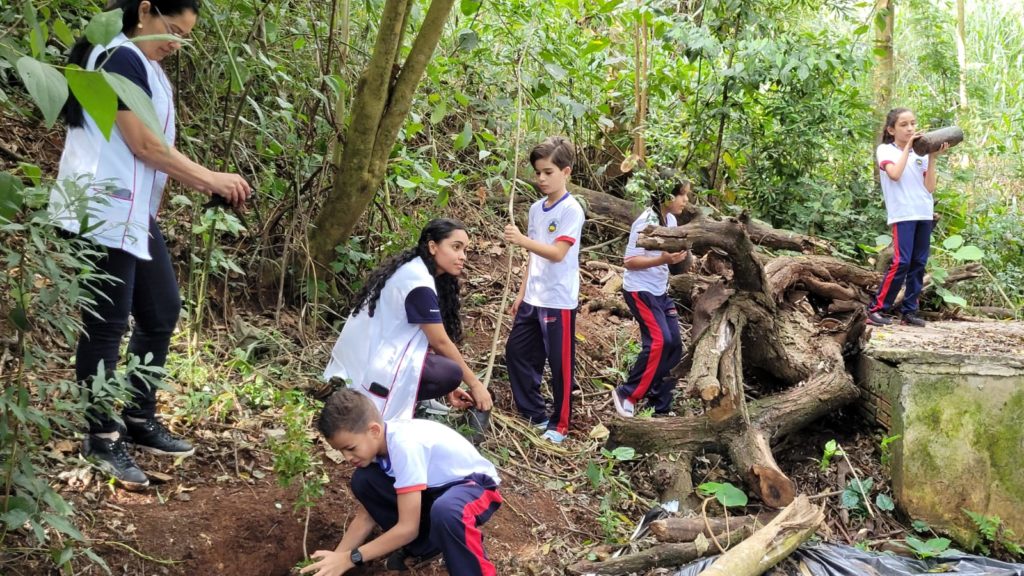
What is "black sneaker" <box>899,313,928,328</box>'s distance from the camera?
5.48 meters

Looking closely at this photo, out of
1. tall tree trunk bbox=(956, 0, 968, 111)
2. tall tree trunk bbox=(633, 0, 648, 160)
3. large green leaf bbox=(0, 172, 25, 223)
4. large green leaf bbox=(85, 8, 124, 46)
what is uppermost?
tall tree trunk bbox=(956, 0, 968, 111)

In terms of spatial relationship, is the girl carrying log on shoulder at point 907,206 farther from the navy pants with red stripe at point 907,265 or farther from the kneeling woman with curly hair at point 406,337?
the kneeling woman with curly hair at point 406,337

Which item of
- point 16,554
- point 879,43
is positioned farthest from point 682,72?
point 16,554

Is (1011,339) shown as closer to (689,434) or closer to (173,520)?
(689,434)

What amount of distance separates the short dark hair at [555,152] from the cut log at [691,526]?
1.89 meters

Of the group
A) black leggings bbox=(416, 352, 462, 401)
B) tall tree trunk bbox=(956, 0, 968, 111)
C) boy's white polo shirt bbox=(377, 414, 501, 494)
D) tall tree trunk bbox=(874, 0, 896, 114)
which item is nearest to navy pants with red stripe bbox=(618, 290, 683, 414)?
black leggings bbox=(416, 352, 462, 401)

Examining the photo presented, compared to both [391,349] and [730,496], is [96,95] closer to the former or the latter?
[391,349]

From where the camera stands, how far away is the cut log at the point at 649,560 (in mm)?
3152

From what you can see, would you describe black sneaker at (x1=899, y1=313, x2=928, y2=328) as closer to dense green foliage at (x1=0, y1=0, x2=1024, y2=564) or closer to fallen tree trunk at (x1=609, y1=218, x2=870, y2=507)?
fallen tree trunk at (x1=609, y1=218, x2=870, y2=507)

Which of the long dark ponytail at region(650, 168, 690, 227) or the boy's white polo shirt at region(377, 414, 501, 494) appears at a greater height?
the long dark ponytail at region(650, 168, 690, 227)

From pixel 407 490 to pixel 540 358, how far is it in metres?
1.97

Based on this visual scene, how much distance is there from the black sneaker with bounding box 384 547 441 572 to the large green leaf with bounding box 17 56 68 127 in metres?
2.24

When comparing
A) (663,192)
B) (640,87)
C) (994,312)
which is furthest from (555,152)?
(994,312)

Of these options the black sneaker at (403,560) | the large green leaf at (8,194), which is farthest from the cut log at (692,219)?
the large green leaf at (8,194)
